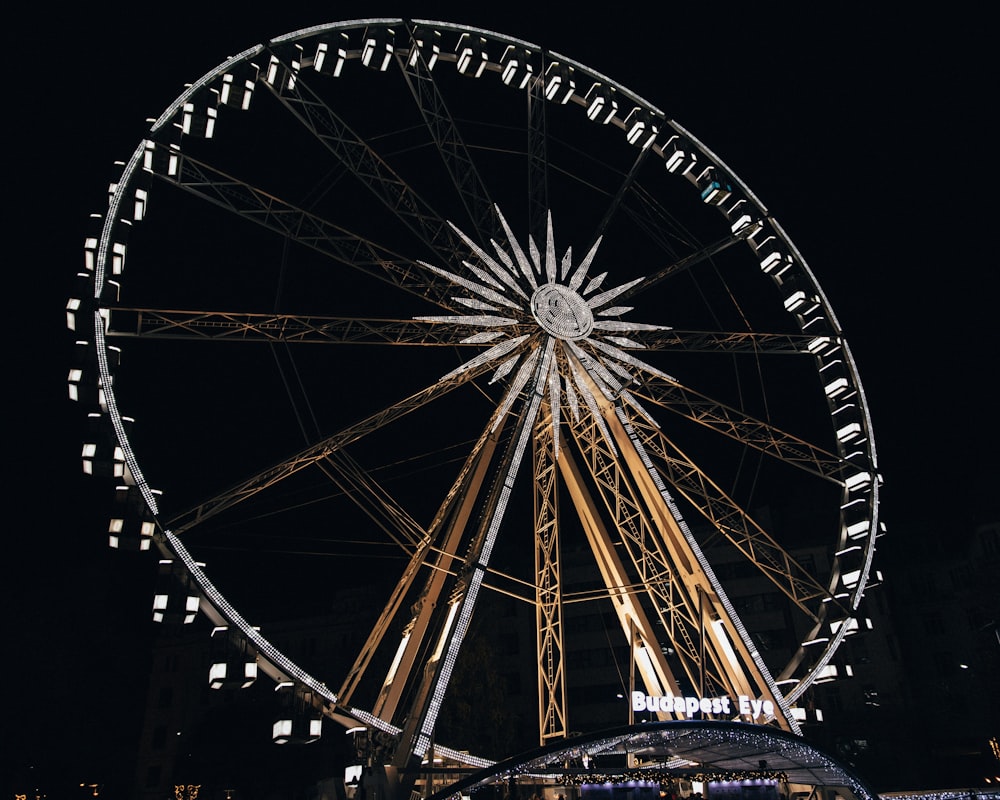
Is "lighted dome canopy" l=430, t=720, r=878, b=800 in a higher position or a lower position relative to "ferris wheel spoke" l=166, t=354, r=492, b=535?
lower

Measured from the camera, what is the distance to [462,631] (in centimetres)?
1622

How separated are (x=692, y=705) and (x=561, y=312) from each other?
31.9 ft

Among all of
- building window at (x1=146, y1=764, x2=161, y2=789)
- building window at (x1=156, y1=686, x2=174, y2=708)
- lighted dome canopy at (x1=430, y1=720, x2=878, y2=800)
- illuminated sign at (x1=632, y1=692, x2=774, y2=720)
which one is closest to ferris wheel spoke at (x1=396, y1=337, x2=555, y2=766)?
lighted dome canopy at (x1=430, y1=720, x2=878, y2=800)

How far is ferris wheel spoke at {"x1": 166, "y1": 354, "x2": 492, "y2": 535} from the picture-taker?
15.7 meters

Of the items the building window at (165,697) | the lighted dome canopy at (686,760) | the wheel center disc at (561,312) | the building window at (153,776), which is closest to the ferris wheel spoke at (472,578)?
the wheel center disc at (561,312)

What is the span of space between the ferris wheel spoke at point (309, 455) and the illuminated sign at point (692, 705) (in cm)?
808

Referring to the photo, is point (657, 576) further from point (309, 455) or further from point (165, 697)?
point (165, 697)

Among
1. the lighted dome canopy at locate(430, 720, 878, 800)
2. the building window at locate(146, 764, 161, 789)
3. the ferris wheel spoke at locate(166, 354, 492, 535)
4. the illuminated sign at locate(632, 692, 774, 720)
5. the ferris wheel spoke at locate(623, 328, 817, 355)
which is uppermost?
the ferris wheel spoke at locate(623, 328, 817, 355)

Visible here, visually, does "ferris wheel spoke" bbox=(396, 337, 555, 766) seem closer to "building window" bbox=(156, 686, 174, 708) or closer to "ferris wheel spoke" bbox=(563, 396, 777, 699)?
"ferris wheel spoke" bbox=(563, 396, 777, 699)

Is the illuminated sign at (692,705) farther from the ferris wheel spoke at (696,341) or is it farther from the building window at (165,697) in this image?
the building window at (165,697)

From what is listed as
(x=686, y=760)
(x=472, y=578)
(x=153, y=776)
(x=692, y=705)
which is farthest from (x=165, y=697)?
(x=692, y=705)

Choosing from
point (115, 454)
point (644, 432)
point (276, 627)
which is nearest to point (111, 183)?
point (115, 454)

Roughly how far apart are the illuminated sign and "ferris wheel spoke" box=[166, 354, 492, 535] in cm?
808

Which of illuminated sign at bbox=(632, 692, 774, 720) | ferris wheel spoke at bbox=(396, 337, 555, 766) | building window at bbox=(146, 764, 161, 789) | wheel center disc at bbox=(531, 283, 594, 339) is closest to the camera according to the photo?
ferris wheel spoke at bbox=(396, 337, 555, 766)
